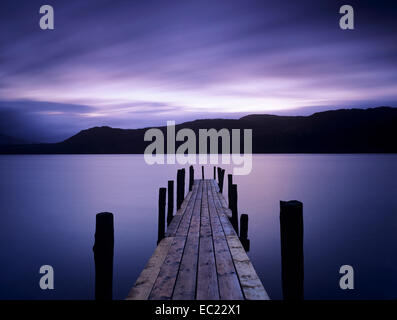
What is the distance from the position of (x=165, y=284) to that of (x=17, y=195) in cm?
2838

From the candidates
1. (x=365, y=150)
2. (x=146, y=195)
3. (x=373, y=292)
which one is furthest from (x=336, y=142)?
(x=373, y=292)

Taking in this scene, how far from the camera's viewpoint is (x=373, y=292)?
8.60 meters

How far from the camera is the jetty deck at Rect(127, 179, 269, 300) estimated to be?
12.4 ft

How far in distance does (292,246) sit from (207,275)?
1568 millimetres

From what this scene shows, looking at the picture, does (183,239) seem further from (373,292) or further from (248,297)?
(373,292)

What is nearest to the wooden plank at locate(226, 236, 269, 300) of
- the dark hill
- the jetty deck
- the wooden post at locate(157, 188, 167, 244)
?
the jetty deck

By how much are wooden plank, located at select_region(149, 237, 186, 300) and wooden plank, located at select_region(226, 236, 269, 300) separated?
0.97 m

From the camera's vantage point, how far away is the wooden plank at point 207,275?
376 centimetres

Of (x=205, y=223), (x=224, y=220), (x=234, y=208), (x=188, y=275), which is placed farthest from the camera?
(x=234, y=208)

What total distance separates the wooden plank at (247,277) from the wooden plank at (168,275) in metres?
0.97

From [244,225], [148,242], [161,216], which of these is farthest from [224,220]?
[148,242]

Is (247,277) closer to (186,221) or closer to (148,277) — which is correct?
(148,277)

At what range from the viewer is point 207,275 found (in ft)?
14.1
